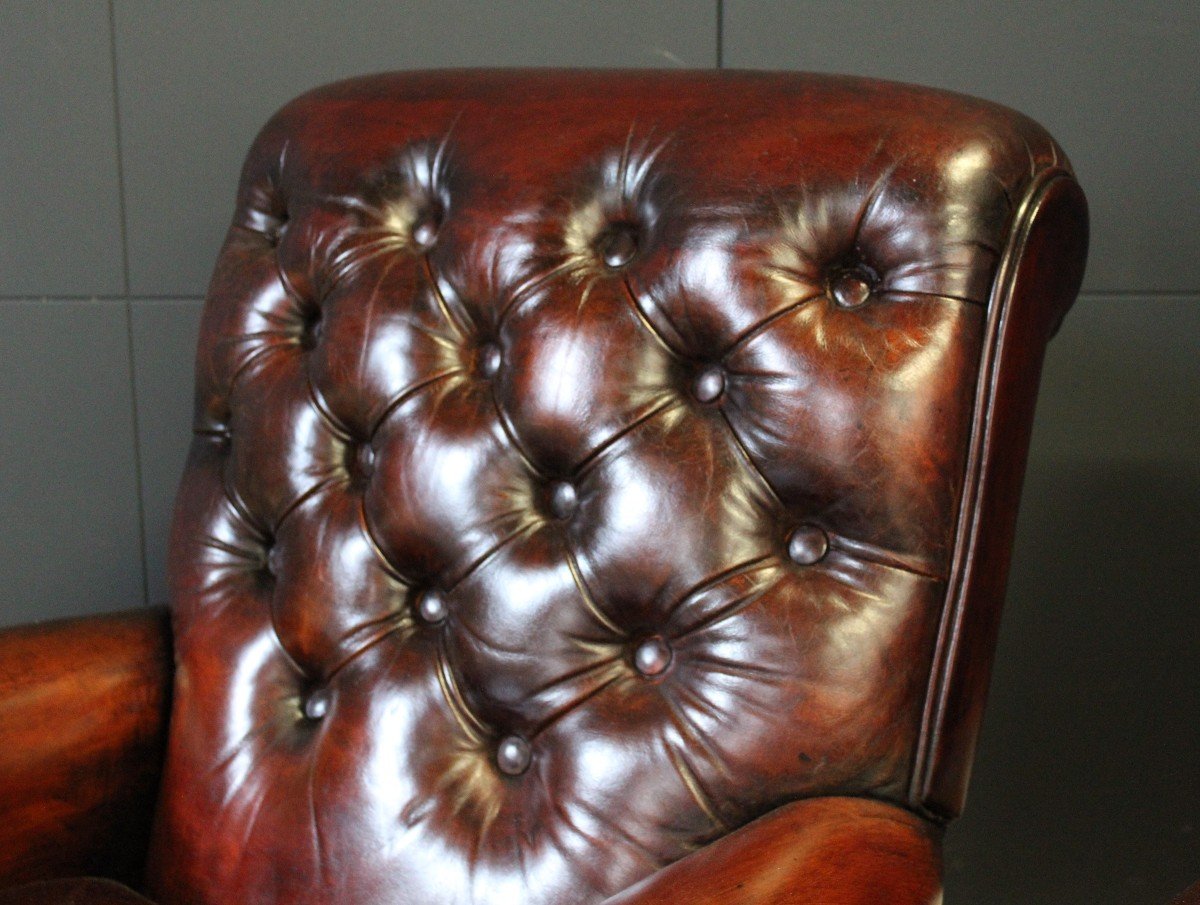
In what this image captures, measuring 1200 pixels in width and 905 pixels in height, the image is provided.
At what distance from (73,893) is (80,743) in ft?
0.36

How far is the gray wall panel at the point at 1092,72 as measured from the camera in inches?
44.3

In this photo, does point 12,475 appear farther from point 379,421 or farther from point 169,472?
point 379,421

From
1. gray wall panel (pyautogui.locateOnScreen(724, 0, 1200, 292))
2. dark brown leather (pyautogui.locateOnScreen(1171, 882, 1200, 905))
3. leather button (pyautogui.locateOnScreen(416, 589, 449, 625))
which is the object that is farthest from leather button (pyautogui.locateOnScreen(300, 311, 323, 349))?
dark brown leather (pyautogui.locateOnScreen(1171, 882, 1200, 905))

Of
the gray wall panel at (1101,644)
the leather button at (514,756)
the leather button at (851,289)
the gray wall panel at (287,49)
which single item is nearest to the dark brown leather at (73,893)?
the leather button at (514,756)

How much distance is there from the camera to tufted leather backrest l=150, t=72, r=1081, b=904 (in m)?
0.66

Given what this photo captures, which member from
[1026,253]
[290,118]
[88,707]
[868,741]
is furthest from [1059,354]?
[88,707]

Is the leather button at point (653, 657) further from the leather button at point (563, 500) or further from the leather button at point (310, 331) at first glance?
the leather button at point (310, 331)

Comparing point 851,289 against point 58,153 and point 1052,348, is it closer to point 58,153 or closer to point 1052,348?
point 1052,348

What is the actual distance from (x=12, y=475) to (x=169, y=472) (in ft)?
0.60

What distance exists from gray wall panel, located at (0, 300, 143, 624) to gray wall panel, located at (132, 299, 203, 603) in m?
0.02

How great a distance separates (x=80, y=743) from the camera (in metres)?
0.83

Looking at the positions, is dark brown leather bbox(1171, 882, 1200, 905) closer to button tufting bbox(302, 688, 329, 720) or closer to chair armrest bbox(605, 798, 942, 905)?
chair armrest bbox(605, 798, 942, 905)

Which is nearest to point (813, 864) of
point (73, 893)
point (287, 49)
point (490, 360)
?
point (490, 360)

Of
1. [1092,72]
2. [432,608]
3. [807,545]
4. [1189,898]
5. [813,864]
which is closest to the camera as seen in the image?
[1189,898]
